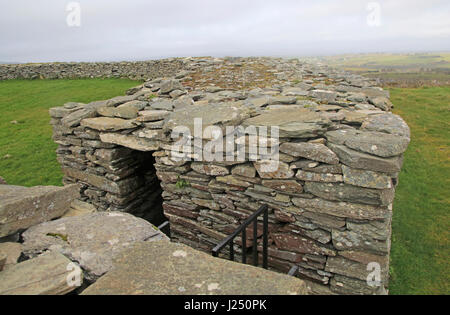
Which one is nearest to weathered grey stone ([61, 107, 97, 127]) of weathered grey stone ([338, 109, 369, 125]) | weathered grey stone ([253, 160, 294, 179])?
weathered grey stone ([253, 160, 294, 179])

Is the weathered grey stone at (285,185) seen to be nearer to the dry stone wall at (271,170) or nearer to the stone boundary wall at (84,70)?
the dry stone wall at (271,170)

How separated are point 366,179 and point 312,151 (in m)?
0.84

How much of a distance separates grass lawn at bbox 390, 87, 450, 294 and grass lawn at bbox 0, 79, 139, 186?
1004 cm

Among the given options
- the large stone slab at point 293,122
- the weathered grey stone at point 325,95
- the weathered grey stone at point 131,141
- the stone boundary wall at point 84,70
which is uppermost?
the stone boundary wall at point 84,70

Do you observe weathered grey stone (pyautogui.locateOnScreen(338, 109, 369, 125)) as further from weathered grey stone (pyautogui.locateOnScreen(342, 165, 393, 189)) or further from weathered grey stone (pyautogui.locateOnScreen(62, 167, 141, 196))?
weathered grey stone (pyautogui.locateOnScreen(62, 167, 141, 196))

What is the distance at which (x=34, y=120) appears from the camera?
1438 cm

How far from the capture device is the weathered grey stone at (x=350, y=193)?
4.09 meters

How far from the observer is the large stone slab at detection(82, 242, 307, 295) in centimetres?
204

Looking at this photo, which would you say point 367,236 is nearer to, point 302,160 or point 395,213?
point 302,160

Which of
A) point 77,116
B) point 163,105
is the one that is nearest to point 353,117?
point 163,105

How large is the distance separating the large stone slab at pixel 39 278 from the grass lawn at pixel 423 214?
5.84m

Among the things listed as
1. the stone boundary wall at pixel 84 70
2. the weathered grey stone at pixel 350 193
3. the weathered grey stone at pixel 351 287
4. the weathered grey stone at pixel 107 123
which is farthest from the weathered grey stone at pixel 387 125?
the stone boundary wall at pixel 84 70

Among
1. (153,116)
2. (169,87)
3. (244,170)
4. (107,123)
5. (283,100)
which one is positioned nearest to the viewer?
(244,170)

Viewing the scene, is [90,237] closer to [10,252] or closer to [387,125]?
[10,252]
